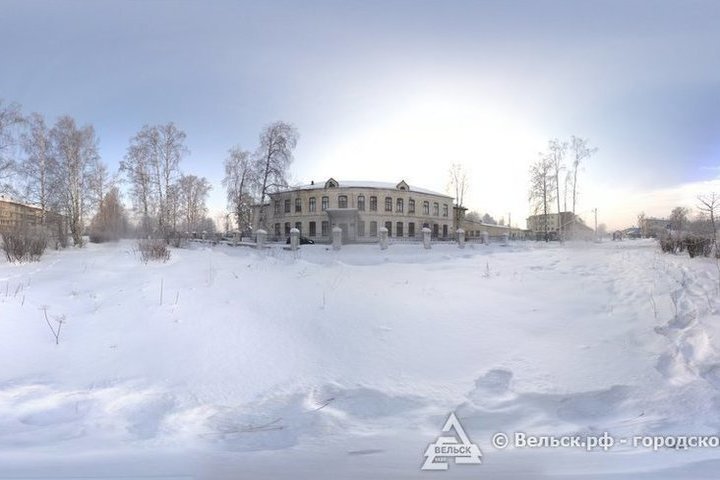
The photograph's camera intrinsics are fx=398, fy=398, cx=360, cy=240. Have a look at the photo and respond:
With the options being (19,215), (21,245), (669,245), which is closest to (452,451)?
(669,245)

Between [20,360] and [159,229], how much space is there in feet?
49.3

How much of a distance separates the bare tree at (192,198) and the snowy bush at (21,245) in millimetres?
18309

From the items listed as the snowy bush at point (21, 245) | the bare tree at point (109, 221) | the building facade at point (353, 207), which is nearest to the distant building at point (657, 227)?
the building facade at point (353, 207)

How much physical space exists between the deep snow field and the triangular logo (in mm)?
94

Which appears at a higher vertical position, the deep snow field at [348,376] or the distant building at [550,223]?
the distant building at [550,223]

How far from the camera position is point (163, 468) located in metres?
3.41

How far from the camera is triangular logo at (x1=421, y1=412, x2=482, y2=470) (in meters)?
3.54

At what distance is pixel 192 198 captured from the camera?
38.8 metres

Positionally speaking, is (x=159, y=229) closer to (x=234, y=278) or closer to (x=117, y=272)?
(x=117, y=272)

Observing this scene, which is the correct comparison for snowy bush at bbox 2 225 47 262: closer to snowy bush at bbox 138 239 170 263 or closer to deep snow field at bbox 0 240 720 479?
snowy bush at bbox 138 239 170 263

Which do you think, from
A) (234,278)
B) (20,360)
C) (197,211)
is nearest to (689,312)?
(234,278)

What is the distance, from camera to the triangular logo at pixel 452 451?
3.54 m

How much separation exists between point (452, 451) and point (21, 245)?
14.7m

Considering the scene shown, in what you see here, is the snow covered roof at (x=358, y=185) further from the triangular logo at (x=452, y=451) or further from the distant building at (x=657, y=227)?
the triangular logo at (x=452, y=451)
